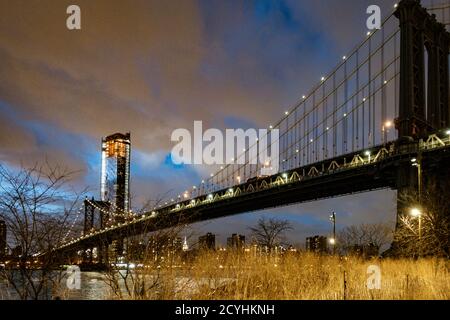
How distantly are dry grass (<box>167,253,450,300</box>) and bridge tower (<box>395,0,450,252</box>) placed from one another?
20.3 metres

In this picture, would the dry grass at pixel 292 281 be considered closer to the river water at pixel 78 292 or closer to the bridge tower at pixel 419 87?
the river water at pixel 78 292

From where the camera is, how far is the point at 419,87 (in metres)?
41.2

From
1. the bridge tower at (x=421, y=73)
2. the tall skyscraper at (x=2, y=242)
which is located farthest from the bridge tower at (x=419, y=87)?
the tall skyscraper at (x=2, y=242)

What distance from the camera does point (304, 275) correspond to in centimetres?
1488

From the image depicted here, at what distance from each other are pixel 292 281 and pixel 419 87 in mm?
32000

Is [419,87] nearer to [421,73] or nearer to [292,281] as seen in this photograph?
[421,73]

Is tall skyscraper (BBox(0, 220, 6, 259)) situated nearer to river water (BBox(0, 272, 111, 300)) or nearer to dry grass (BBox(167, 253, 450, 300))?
river water (BBox(0, 272, 111, 300))

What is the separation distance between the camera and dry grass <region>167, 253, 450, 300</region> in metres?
11.9

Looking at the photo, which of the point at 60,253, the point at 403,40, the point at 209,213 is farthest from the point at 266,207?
the point at 60,253

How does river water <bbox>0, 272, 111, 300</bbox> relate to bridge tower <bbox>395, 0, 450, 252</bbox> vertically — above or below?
below

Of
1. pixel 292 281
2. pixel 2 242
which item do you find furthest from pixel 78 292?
pixel 2 242

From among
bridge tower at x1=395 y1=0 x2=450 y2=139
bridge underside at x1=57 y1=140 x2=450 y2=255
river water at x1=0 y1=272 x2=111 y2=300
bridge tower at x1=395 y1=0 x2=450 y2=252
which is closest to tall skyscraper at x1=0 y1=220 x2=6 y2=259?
river water at x1=0 y1=272 x2=111 y2=300

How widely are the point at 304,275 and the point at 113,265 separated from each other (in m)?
5.56
